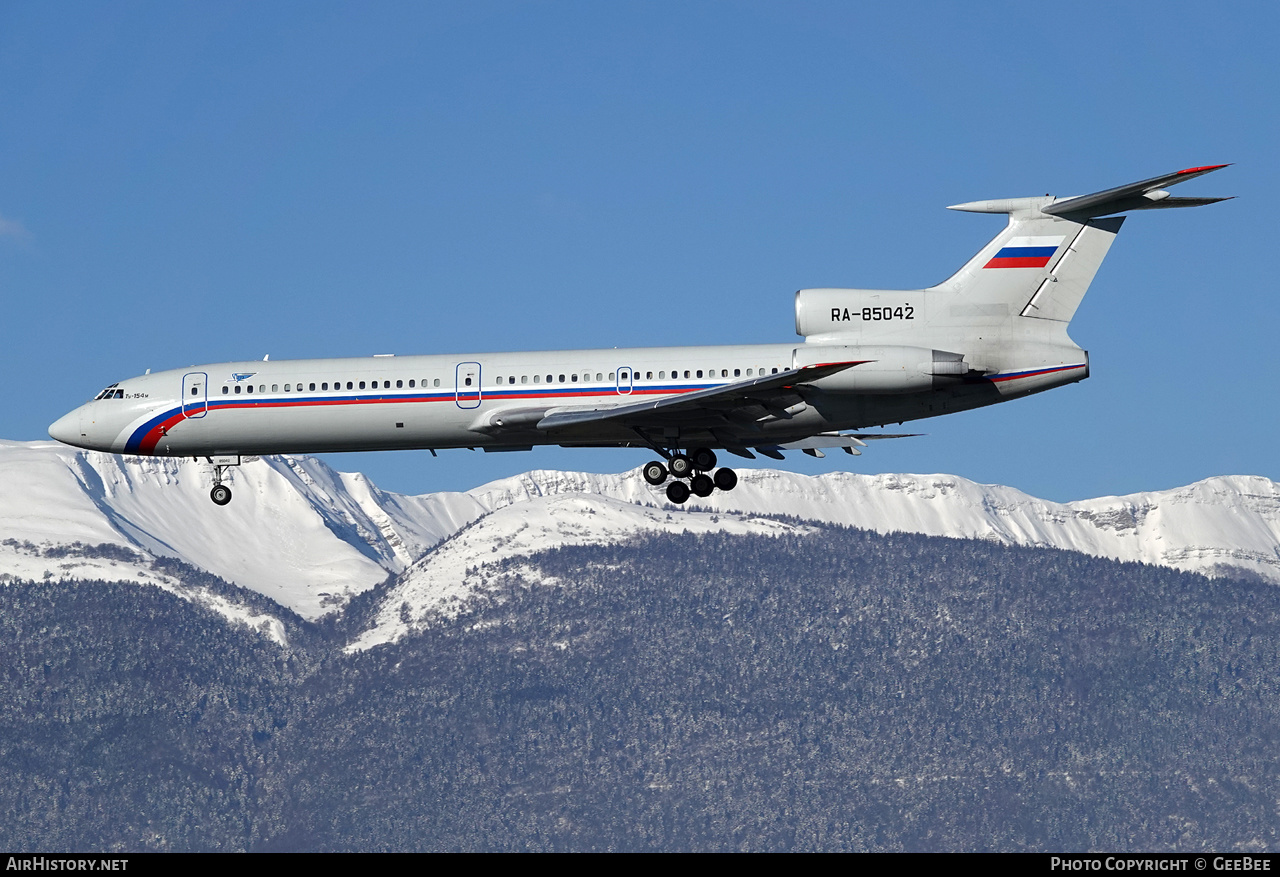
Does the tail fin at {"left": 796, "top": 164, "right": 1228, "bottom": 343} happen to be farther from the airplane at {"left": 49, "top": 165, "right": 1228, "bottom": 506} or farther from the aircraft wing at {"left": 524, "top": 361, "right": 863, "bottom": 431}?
the aircraft wing at {"left": 524, "top": 361, "right": 863, "bottom": 431}

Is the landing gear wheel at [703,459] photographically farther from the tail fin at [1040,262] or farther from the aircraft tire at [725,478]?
the tail fin at [1040,262]

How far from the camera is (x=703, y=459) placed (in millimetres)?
51844

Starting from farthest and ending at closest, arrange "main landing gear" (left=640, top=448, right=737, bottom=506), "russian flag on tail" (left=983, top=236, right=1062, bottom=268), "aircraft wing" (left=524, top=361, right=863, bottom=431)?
1. "main landing gear" (left=640, top=448, right=737, bottom=506)
2. "russian flag on tail" (left=983, top=236, right=1062, bottom=268)
3. "aircraft wing" (left=524, top=361, right=863, bottom=431)

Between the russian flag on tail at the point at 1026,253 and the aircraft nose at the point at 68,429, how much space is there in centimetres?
2770

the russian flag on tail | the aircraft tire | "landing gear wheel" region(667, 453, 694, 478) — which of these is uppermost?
the russian flag on tail

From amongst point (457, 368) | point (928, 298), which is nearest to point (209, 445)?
point (457, 368)

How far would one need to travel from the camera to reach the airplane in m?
48.6

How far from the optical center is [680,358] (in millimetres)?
50344

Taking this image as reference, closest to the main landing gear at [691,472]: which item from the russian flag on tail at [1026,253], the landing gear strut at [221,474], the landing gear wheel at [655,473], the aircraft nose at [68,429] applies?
the landing gear wheel at [655,473]

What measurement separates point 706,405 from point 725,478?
382 centimetres

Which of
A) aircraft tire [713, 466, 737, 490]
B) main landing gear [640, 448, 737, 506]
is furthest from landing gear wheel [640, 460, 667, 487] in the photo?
aircraft tire [713, 466, 737, 490]

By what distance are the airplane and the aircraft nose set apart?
2844 mm
